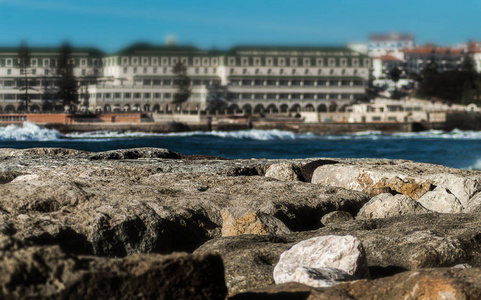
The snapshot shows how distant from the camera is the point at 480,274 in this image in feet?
16.1

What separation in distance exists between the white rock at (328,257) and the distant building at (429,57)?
162911mm

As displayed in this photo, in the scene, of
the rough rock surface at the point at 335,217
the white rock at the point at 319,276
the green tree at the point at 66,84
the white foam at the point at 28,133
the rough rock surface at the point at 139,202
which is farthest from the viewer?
the green tree at the point at 66,84

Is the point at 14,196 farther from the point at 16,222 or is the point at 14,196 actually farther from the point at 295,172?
the point at 295,172

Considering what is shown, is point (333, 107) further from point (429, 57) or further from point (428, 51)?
point (428, 51)

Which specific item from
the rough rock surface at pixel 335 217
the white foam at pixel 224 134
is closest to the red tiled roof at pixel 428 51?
the white foam at pixel 224 134

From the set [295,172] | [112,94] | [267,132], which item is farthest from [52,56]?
[295,172]

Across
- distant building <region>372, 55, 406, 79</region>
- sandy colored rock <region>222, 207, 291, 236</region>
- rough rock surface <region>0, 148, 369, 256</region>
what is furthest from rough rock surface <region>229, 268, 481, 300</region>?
distant building <region>372, 55, 406, 79</region>

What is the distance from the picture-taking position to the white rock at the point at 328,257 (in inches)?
207

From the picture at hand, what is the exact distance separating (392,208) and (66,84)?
85058 millimetres

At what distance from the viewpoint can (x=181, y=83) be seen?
99.2 meters

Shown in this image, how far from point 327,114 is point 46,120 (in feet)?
108

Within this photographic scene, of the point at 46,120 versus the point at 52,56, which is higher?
the point at 52,56

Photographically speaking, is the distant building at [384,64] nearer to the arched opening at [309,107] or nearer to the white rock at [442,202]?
the arched opening at [309,107]

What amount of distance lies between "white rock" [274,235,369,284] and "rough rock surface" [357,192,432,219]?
9.96 feet
